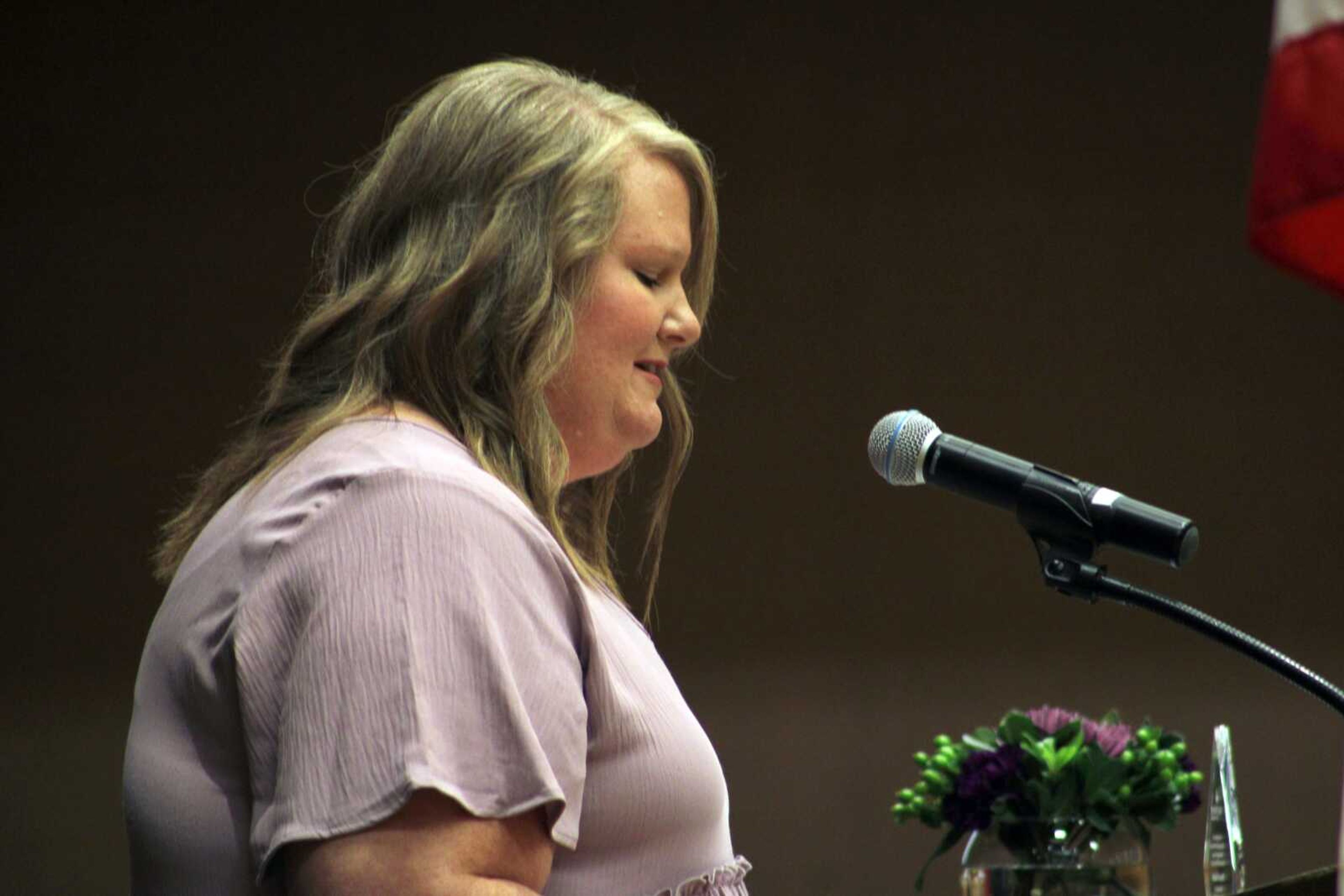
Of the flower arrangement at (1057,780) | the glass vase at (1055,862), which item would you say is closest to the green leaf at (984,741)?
the flower arrangement at (1057,780)

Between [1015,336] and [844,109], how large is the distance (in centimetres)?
72

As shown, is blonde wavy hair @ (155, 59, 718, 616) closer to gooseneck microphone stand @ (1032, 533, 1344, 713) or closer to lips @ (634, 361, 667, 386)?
lips @ (634, 361, 667, 386)

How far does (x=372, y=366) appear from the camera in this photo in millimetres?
1386

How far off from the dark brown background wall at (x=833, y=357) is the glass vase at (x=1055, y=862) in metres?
2.36

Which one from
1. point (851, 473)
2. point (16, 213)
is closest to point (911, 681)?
point (851, 473)

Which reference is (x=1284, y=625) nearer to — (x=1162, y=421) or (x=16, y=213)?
(x=1162, y=421)

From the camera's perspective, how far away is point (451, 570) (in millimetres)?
1152

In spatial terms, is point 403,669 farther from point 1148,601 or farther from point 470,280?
point 1148,601

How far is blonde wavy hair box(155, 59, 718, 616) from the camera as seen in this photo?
1.37 m

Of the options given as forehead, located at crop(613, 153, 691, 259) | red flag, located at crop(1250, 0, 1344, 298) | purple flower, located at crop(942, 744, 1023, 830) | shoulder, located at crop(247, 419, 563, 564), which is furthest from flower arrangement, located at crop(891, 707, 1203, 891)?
red flag, located at crop(1250, 0, 1344, 298)

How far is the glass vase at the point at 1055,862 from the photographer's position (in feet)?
5.94

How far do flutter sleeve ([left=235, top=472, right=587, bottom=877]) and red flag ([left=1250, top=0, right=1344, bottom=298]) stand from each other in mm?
562

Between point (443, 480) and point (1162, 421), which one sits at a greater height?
point (443, 480)

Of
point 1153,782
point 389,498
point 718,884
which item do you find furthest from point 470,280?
point 1153,782
